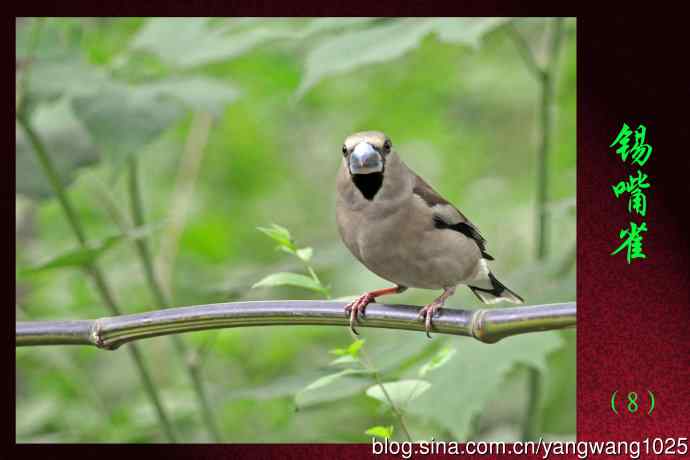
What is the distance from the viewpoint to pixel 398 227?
2.95 metres

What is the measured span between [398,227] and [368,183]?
164 millimetres

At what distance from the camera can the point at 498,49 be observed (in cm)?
634

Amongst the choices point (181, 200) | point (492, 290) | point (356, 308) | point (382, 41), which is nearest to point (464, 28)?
point (382, 41)

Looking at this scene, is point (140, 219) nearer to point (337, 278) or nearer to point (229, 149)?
point (337, 278)

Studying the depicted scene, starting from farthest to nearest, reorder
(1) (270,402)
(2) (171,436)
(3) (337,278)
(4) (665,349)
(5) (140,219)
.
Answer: (3) (337,278) → (1) (270,402) → (5) (140,219) → (2) (171,436) → (4) (665,349)

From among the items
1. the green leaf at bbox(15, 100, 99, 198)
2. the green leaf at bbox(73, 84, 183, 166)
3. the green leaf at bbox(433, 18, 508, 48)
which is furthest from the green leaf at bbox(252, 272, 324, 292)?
the green leaf at bbox(15, 100, 99, 198)

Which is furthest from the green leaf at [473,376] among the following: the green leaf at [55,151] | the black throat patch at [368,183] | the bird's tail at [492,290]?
the green leaf at [55,151]

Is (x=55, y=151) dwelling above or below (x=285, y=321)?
above

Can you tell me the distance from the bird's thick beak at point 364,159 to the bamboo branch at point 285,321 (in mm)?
365

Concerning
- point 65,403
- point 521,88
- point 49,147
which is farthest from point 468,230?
point 521,88

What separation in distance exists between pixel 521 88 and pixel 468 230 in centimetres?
316

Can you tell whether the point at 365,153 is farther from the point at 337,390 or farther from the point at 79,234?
the point at 79,234

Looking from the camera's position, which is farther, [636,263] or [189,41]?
[189,41]

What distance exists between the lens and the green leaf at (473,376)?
305cm
